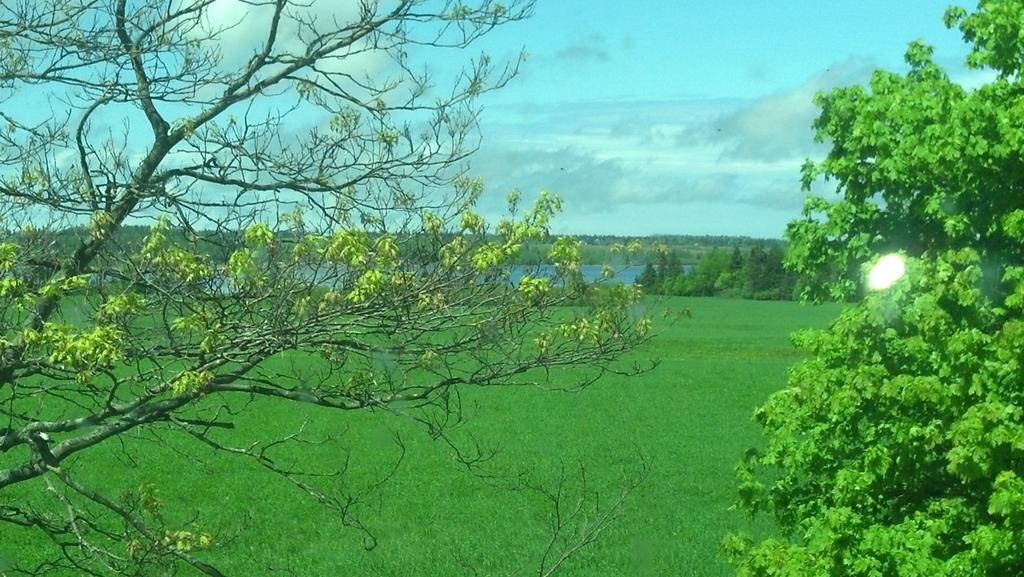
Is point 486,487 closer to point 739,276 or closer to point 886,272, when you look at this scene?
point 886,272

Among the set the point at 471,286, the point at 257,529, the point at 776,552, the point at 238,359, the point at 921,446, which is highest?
the point at 471,286

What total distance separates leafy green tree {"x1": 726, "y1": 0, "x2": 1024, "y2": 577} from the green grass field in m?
1.51

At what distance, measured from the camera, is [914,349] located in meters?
8.45

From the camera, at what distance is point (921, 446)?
876 cm

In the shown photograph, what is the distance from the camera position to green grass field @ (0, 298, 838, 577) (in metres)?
16.2

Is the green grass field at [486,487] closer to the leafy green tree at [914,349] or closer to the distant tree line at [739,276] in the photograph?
the distant tree line at [739,276]

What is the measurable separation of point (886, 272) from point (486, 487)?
1426cm

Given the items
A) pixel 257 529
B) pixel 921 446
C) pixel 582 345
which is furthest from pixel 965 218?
pixel 257 529

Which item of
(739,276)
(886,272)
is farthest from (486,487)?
(739,276)

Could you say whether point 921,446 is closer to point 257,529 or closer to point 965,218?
point 965,218

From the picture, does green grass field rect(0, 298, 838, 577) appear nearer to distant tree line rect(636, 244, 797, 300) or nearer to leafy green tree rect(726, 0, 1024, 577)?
distant tree line rect(636, 244, 797, 300)

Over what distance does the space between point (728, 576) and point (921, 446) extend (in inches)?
284

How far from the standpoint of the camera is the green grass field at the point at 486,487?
1622 centimetres

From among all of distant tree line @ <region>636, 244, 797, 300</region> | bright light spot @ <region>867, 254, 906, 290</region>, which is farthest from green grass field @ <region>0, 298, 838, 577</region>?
bright light spot @ <region>867, 254, 906, 290</region>
